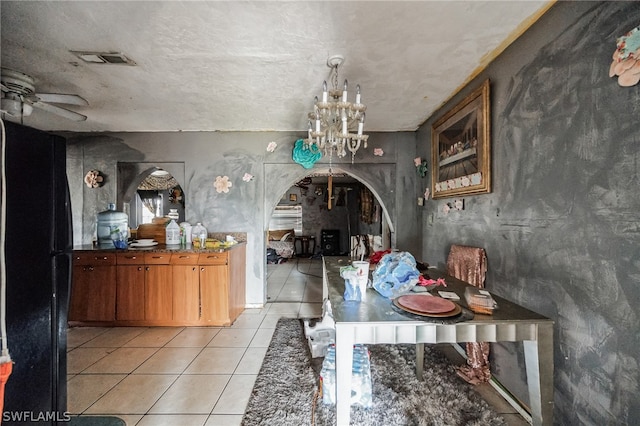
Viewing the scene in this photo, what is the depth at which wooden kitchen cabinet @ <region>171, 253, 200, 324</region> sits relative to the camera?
10.3ft

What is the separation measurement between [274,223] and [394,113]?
6.53m

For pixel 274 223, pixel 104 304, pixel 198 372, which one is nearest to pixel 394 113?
pixel 198 372

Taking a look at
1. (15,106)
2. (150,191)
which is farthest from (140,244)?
(150,191)

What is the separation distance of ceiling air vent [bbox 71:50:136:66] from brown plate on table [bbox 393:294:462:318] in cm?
270

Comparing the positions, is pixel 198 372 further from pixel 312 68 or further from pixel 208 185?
pixel 312 68

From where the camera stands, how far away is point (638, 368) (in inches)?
42.9

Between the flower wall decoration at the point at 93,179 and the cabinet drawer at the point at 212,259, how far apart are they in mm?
2266

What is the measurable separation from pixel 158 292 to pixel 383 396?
280cm

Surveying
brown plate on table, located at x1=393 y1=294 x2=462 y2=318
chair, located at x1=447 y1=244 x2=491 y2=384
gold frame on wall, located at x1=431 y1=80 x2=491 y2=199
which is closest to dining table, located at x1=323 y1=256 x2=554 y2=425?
brown plate on table, located at x1=393 y1=294 x2=462 y2=318

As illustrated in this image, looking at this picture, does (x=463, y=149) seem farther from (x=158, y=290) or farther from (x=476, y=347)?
(x=158, y=290)

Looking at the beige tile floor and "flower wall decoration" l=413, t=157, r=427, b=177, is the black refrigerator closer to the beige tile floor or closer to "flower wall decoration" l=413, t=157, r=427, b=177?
the beige tile floor

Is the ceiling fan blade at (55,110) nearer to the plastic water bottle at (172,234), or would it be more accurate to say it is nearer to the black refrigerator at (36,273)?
the black refrigerator at (36,273)

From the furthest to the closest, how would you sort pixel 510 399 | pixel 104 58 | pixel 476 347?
1. pixel 476 347
2. pixel 104 58
3. pixel 510 399

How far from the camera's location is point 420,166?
365cm
